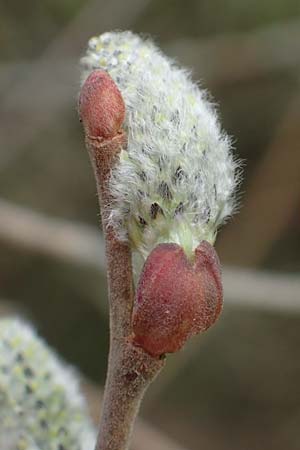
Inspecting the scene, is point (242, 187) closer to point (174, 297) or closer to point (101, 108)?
point (101, 108)

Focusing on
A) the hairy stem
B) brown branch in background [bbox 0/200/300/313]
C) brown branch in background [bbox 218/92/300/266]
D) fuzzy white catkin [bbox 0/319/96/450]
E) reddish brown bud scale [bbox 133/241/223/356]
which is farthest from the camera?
brown branch in background [bbox 218/92/300/266]

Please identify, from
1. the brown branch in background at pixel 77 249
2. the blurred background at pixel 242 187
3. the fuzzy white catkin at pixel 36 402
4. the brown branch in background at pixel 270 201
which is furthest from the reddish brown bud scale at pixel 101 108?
the brown branch in background at pixel 270 201

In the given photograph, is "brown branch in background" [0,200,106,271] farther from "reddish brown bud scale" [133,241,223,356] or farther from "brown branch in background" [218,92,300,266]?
"reddish brown bud scale" [133,241,223,356]

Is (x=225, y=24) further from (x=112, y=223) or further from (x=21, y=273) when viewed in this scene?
(x=112, y=223)

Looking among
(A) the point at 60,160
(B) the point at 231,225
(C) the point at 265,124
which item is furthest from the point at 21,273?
(C) the point at 265,124

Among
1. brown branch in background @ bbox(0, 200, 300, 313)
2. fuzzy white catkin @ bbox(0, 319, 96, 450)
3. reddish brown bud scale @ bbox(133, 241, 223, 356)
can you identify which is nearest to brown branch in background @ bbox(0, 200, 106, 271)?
brown branch in background @ bbox(0, 200, 300, 313)

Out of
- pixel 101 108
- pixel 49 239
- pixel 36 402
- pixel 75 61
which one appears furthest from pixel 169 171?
pixel 75 61
